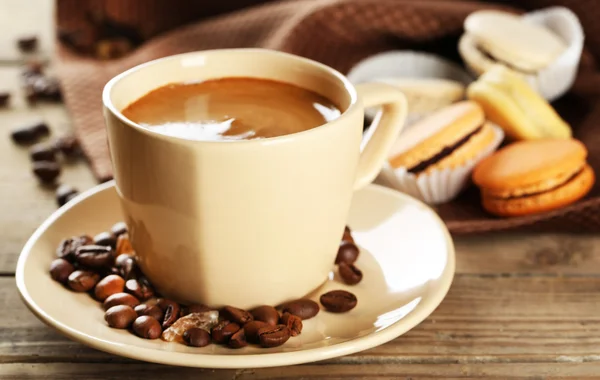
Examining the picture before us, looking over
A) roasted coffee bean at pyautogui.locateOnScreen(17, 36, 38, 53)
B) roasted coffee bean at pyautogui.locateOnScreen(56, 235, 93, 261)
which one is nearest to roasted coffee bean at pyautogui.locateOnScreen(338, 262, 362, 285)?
roasted coffee bean at pyautogui.locateOnScreen(56, 235, 93, 261)

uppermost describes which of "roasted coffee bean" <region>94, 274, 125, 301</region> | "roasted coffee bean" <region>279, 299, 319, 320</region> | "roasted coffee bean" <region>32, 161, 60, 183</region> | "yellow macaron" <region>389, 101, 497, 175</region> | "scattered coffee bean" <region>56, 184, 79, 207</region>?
"roasted coffee bean" <region>279, 299, 319, 320</region>

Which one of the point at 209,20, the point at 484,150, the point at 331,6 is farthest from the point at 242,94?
the point at 209,20

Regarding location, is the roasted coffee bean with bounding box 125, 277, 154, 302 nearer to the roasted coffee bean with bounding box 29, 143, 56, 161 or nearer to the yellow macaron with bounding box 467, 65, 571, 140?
the roasted coffee bean with bounding box 29, 143, 56, 161

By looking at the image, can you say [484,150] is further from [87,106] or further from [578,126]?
[87,106]

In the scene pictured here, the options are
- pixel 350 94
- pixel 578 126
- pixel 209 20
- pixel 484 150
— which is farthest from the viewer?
pixel 209 20

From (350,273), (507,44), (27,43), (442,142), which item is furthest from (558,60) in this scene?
(27,43)
